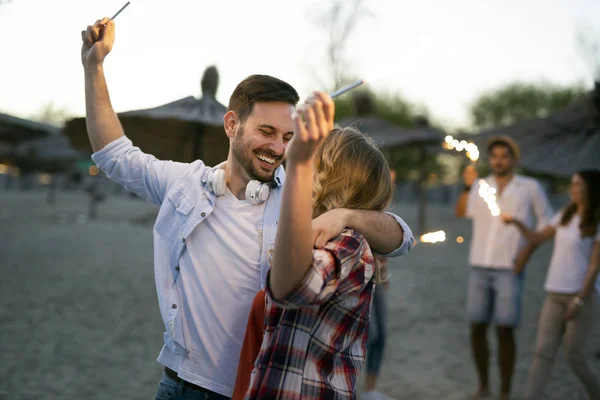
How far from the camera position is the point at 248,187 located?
2.40m

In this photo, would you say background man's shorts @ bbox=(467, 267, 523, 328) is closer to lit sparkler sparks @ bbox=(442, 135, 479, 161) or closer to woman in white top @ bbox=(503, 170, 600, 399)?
woman in white top @ bbox=(503, 170, 600, 399)

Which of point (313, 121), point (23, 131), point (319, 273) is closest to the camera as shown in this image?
point (313, 121)

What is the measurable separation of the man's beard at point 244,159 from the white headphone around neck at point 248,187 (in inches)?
1.1

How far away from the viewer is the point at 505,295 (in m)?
5.50

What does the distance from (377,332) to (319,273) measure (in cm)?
387

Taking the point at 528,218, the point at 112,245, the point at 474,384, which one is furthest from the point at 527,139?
the point at 112,245

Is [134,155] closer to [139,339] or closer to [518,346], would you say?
[139,339]

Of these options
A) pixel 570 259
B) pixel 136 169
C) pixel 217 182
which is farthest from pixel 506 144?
pixel 136 169

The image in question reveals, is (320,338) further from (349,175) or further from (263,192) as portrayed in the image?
(263,192)

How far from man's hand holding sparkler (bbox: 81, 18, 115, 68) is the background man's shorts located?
4.22 meters

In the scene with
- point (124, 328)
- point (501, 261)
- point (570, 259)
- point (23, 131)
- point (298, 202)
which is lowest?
point (124, 328)

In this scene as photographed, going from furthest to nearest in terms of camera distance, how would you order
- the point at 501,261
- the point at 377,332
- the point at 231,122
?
1. the point at 501,261
2. the point at 377,332
3. the point at 231,122

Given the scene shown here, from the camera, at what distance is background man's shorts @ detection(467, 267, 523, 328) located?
5.48 metres

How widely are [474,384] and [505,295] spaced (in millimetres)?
1197
